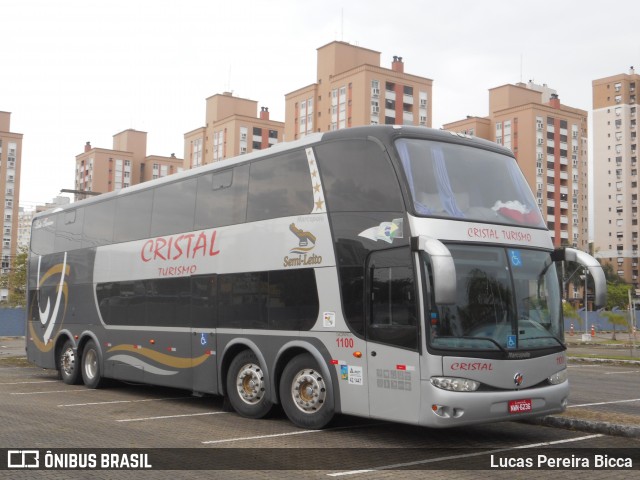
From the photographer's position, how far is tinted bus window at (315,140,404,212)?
9.75m

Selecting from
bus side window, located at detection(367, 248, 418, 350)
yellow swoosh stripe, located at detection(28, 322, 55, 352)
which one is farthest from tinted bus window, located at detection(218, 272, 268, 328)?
yellow swoosh stripe, located at detection(28, 322, 55, 352)

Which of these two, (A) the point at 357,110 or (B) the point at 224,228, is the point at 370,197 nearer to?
(B) the point at 224,228

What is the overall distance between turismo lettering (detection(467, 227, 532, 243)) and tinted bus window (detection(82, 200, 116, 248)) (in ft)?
30.2

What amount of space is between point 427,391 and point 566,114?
4493 inches

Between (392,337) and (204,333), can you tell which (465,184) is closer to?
(392,337)

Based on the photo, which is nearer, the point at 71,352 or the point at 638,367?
the point at 71,352

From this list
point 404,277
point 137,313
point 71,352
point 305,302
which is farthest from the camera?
point 71,352

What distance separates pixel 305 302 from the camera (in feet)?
35.6

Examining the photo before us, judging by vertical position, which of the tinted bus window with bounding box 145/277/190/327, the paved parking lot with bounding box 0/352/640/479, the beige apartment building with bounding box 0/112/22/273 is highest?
the beige apartment building with bounding box 0/112/22/273

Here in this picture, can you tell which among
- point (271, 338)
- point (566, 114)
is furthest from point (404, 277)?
point (566, 114)

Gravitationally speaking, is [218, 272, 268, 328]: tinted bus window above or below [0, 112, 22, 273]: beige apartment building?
below

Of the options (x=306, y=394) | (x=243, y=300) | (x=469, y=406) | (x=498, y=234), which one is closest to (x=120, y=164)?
(x=243, y=300)

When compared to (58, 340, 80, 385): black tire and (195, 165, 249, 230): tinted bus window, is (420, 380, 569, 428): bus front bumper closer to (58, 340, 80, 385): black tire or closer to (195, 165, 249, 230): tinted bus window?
(195, 165, 249, 230): tinted bus window

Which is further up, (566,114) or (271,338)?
(566,114)
